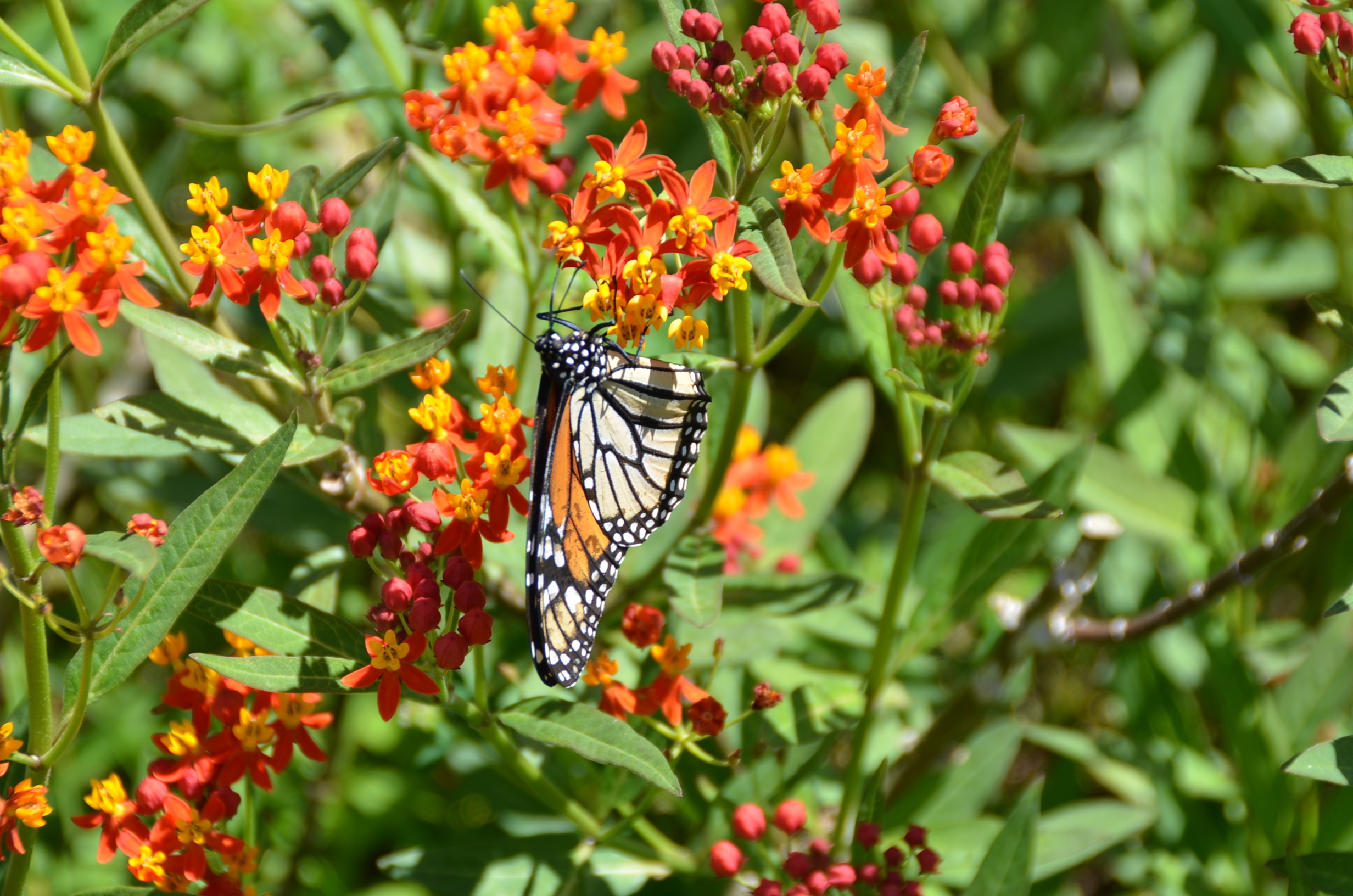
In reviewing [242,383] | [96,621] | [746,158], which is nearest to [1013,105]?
[746,158]

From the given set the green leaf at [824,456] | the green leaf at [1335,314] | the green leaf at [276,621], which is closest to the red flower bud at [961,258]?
the green leaf at [1335,314]

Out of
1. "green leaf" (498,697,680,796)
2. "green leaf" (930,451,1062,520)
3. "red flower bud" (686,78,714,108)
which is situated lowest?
"green leaf" (498,697,680,796)

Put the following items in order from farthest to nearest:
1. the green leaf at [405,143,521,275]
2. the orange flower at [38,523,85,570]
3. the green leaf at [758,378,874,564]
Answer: the green leaf at [758,378,874,564]
the green leaf at [405,143,521,275]
the orange flower at [38,523,85,570]

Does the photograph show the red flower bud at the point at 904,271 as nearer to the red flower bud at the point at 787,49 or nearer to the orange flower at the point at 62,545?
the red flower bud at the point at 787,49

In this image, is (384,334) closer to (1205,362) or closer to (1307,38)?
(1307,38)

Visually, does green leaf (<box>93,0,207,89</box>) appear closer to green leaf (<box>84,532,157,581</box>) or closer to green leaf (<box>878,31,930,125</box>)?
green leaf (<box>84,532,157,581</box>)

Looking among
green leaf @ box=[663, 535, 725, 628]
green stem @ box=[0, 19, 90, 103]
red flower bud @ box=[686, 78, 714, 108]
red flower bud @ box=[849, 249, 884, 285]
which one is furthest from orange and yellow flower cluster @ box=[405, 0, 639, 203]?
green leaf @ box=[663, 535, 725, 628]

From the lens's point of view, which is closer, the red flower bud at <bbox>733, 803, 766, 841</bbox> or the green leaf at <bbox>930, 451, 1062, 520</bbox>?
the green leaf at <bbox>930, 451, 1062, 520</bbox>
